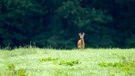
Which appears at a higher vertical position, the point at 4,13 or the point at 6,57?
the point at 4,13

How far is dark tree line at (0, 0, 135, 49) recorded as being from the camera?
126 ft

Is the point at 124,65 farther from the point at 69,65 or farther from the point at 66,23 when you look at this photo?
the point at 66,23

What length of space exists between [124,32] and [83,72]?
27241 millimetres

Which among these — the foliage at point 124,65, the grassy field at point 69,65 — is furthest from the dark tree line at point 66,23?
the foliage at point 124,65

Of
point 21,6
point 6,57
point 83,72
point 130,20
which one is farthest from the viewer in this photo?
point 130,20

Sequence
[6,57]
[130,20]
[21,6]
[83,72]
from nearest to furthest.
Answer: [83,72] < [6,57] < [21,6] < [130,20]

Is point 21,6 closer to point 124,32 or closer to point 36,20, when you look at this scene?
point 36,20

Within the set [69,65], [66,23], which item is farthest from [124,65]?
[66,23]

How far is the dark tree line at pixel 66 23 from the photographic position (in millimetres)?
38438

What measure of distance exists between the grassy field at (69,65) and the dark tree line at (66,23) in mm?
19106

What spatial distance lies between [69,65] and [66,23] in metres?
25.5

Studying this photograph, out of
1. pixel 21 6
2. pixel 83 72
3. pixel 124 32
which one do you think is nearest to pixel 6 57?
pixel 83 72

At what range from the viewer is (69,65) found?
1555cm

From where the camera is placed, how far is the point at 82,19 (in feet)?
128
